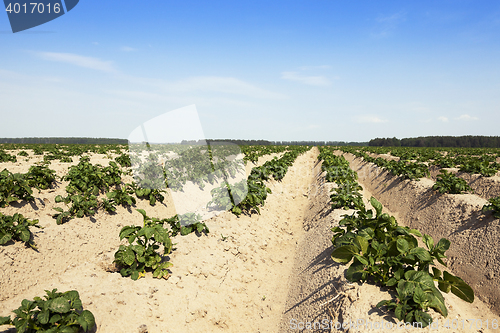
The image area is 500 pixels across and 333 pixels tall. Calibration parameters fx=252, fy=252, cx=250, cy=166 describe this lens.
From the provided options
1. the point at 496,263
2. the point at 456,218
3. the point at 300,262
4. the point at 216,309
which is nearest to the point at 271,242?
the point at 300,262

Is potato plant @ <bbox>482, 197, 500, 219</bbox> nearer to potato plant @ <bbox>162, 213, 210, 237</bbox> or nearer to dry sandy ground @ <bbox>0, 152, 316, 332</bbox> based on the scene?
dry sandy ground @ <bbox>0, 152, 316, 332</bbox>

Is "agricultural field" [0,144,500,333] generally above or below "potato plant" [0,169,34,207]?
below

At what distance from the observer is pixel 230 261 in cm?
605

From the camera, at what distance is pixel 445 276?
349 cm

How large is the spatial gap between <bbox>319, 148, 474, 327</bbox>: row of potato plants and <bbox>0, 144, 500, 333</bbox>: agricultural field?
16 millimetres

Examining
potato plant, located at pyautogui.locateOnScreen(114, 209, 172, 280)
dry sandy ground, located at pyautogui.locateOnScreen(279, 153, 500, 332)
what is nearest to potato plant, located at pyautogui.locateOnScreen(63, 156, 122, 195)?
potato plant, located at pyautogui.locateOnScreen(114, 209, 172, 280)

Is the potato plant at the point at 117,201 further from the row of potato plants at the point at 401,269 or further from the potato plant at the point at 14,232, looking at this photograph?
the row of potato plants at the point at 401,269

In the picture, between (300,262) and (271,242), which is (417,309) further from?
(271,242)

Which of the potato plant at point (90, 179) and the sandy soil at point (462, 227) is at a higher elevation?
the potato plant at point (90, 179)

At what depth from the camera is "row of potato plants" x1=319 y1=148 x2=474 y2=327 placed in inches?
125

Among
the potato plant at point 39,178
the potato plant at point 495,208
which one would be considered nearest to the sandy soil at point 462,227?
the potato plant at point 495,208

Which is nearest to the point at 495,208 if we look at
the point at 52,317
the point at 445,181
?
the point at 445,181

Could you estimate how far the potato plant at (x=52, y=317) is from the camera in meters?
2.77

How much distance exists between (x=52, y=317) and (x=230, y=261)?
12.1ft
